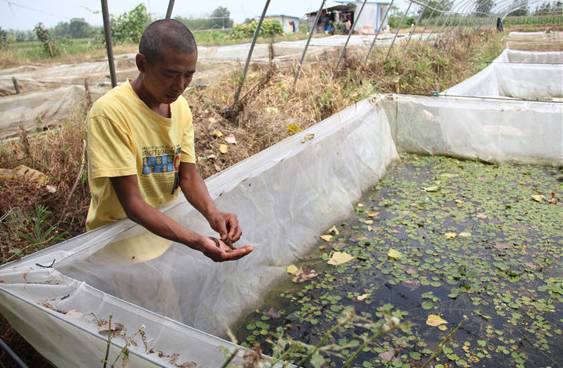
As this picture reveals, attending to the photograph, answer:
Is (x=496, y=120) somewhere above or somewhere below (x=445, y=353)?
above

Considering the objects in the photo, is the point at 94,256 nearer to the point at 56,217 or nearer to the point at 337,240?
the point at 56,217

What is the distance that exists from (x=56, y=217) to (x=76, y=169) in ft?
1.22

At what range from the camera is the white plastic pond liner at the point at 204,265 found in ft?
4.16

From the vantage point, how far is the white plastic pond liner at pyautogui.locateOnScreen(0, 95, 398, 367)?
4.16 ft

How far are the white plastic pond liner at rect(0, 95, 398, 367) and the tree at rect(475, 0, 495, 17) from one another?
14.9 meters

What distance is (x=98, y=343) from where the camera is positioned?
1.19 m

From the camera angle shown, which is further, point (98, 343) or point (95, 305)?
point (95, 305)

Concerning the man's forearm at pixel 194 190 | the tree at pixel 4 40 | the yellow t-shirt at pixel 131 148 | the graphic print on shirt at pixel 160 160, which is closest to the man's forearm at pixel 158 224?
the yellow t-shirt at pixel 131 148

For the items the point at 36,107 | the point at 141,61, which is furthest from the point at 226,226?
the point at 36,107

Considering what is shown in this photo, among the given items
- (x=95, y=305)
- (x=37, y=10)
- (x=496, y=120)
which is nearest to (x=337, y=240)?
(x=95, y=305)

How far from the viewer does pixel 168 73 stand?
1491 mm

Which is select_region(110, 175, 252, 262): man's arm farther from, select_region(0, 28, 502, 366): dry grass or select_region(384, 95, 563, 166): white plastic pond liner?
select_region(384, 95, 563, 166): white plastic pond liner

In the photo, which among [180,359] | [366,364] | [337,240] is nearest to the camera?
[180,359]

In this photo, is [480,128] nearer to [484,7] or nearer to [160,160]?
[160,160]
